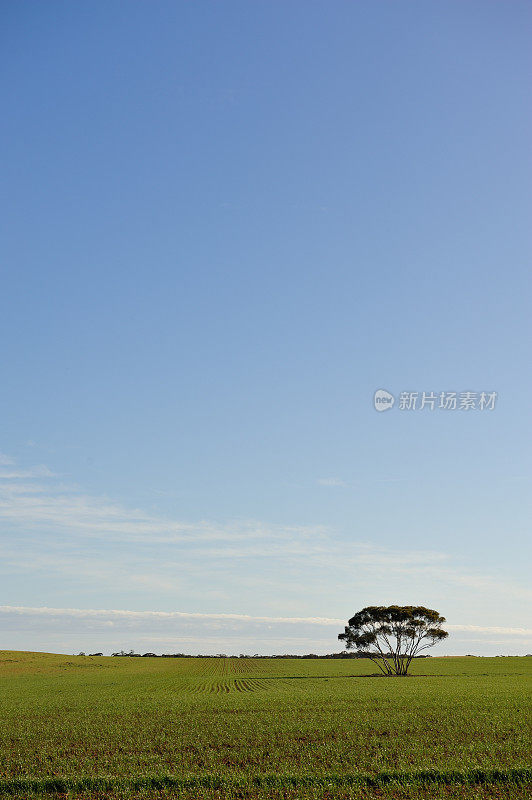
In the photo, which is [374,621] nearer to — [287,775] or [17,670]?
[17,670]

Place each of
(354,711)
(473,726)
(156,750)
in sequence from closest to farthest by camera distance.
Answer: (156,750)
(473,726)
(354,711)

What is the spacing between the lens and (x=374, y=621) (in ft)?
344

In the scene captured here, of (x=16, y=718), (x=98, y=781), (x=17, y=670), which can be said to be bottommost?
(x=17, y=670)

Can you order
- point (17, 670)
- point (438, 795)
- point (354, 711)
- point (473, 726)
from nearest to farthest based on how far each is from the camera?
point (438, 795)
point (473, 726)
point (354, 711)
point (17, 670)

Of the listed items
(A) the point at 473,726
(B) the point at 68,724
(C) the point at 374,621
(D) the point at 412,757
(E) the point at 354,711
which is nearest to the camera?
(D) the point at 412,757

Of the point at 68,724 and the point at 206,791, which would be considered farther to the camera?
the point at 68,724

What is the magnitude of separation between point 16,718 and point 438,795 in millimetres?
34615

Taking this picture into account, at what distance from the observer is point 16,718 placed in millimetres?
44312

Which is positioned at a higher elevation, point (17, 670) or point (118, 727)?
point (118, 727)

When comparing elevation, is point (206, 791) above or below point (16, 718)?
above

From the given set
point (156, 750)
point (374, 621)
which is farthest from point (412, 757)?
point (374, 621)

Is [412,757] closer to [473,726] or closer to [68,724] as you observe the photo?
[473,726]

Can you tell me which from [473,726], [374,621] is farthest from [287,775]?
[374,621]

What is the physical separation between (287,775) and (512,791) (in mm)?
8136
